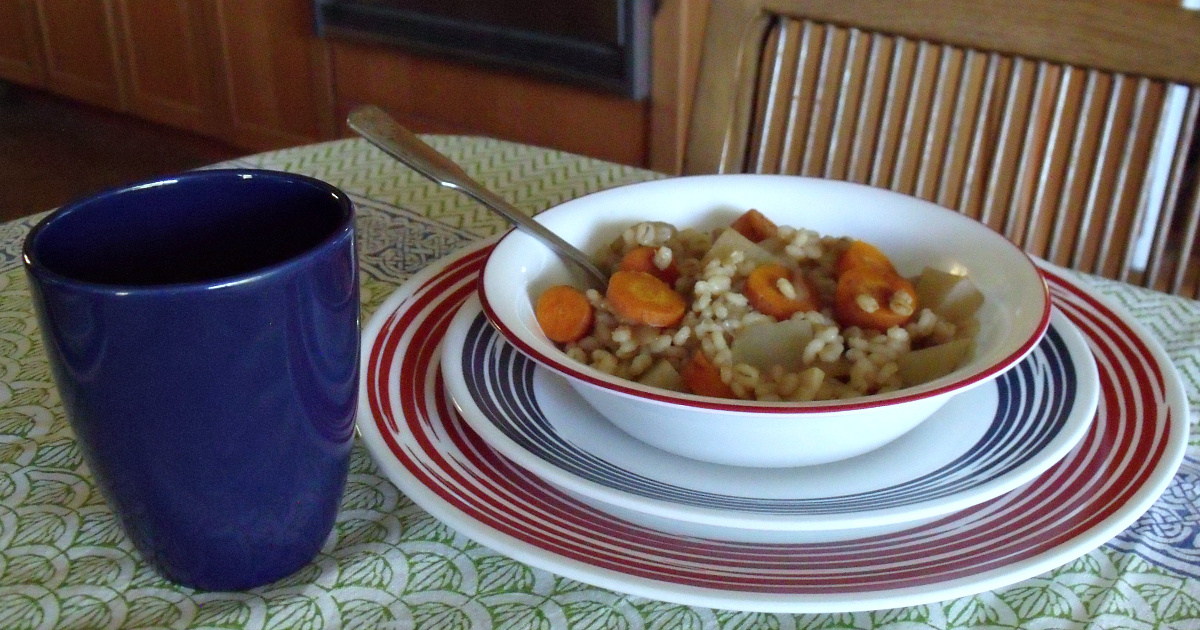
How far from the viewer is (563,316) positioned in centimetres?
61

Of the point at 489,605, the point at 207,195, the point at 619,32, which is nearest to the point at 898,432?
the point at 489,605

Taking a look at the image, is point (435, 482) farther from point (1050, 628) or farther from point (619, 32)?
point (619, 32)

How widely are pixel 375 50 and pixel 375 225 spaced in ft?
6.97

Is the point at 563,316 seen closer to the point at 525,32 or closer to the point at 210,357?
→ the point at 210,357

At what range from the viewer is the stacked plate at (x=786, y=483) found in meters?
0.44

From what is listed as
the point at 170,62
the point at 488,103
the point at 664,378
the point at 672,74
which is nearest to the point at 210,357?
the point at 664,378

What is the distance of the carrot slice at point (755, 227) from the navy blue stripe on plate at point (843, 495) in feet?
0.57

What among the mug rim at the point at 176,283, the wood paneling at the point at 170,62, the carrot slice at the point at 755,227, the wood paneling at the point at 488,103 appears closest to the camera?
the mug rim at the point at 176,283

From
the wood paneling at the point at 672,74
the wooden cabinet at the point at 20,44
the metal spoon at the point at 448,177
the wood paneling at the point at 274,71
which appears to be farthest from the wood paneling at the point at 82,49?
the metal spoon at the point at 448,177

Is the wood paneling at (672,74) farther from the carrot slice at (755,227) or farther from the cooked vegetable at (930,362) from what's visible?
the cooked vegetable at (930,362)

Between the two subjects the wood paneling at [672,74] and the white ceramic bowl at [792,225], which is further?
the wood paneling at [672,74]

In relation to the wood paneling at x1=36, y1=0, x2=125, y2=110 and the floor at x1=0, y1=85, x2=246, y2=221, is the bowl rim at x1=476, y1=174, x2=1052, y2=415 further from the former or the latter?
the wood paneling at x1=36, y1=0, x2=125, y2=110

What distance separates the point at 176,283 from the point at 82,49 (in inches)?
153

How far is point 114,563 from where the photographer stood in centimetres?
48
